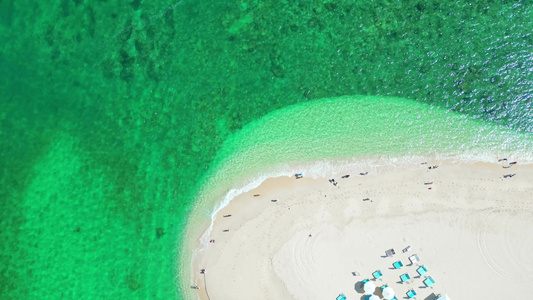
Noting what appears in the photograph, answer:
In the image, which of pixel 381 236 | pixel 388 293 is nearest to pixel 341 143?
pixel 381 236

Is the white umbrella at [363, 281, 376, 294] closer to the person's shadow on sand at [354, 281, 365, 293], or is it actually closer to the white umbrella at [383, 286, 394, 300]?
the person's shadow on sand at [354, 281, 365, 293]

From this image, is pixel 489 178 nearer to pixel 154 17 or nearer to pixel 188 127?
pixel 188 127

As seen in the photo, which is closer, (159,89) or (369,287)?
(369,287)

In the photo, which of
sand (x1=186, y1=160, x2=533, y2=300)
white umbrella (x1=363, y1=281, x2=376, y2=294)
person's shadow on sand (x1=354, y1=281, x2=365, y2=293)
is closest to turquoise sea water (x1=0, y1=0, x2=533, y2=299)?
sand (x1=186, y1=160, x2=533, y2=300)

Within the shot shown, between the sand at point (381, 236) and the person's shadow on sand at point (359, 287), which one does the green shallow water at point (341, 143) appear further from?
the person's shadow on sand at point (359, 287)

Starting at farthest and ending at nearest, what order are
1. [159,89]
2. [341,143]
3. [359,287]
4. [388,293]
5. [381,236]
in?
[159,89] < [341,143] < [381,236] < [359,287] < [388,293]

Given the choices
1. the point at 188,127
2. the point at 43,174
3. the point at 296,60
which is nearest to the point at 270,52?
the point at 296,60

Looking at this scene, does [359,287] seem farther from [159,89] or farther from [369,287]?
[159,89]
